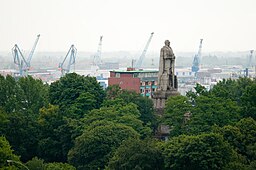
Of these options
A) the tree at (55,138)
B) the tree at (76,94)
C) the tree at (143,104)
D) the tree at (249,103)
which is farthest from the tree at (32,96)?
the tree at (249,103)

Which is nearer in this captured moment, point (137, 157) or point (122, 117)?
point (137, 157)

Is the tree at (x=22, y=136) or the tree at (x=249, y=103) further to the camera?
the tree at (x=249, y=103)

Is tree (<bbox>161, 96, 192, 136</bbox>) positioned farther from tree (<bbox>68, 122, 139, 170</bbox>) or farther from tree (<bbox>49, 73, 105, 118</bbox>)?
tree (<bbox>49, 73, 105, 118</bbox>)

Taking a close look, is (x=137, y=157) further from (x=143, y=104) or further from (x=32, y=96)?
(x=32, y=96)

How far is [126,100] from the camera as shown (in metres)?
61.1

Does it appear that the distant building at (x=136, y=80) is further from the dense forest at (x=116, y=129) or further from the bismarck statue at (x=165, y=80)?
the bismarck statue at (x=165, y=80)

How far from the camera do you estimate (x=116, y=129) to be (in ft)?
161

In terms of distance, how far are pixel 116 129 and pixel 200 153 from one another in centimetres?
890

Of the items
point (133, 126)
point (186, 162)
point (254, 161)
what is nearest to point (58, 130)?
point (133, 126)

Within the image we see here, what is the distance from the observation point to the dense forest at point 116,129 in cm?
4241

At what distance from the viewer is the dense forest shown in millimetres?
42406

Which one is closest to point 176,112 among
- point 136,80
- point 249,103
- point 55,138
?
point 249,103

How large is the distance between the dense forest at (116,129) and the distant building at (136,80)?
47.7m

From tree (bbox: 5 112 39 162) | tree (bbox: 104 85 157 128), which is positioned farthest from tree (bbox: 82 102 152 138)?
tree (bbox: 5 112 39 162)
